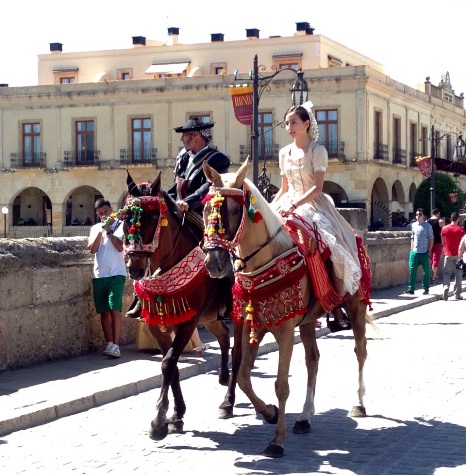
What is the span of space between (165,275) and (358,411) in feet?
6.23

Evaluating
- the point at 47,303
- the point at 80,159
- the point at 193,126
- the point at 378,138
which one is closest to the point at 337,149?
the point at 378,138

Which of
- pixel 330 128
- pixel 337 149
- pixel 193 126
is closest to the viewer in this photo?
pixel 193 126

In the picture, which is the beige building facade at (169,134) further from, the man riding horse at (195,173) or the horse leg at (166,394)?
the horse leg at (166,394)

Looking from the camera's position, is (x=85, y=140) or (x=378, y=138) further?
(x=85, y=140)

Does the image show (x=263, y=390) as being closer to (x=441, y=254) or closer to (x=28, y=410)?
(x=28, y=410)

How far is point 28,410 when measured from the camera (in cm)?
771

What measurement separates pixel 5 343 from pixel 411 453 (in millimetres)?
4661

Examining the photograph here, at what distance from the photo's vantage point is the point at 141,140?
5144 centimetres

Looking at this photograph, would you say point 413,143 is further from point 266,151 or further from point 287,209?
point 287,209

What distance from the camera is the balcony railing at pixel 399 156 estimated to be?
171 ft

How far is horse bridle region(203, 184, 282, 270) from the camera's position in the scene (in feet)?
20.3

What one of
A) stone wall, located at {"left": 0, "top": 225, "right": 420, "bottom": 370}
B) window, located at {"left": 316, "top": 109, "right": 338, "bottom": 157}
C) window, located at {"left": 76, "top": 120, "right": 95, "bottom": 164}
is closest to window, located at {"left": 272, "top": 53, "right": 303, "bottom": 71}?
window, located at {"left": 316, "top": 109, "right": 338, "bottom": 157}

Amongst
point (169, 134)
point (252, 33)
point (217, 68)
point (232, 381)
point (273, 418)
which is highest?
point (252, 33)

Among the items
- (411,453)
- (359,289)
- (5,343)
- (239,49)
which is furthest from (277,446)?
(239,49)
